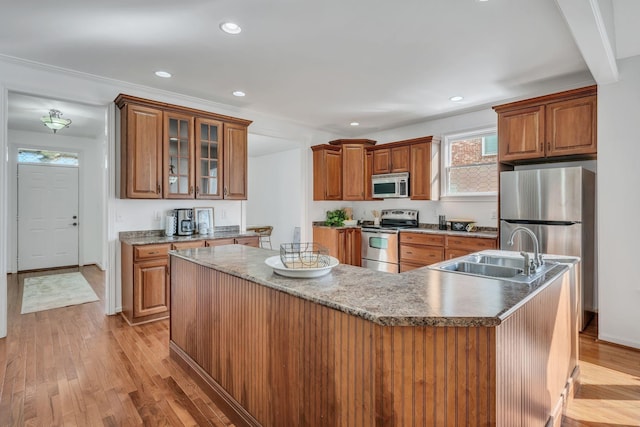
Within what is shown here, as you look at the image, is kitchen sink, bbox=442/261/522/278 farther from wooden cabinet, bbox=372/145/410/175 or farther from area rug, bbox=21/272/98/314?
area rug, bbox=21/272/98/314

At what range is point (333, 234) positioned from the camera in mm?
5461

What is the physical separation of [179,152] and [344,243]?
289 centimetres

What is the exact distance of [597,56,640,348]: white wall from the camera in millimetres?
2971

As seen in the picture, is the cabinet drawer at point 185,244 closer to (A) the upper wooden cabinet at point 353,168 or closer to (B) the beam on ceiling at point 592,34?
(A) the upper wooden cabinet at point 353,168

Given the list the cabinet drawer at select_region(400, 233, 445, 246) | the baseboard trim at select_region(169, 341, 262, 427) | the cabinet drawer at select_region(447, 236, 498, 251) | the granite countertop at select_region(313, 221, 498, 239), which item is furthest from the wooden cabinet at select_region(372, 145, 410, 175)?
the baseboard trim at select_region(169, 341, 262, 427)

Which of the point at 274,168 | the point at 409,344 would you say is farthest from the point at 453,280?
the point at 274,168

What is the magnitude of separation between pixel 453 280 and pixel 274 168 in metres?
7.17

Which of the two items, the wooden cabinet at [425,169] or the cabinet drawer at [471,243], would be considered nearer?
the cabinet drawer at [471,243]

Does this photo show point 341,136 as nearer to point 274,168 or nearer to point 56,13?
point 274,168

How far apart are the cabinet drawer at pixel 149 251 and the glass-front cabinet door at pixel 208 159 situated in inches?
32.1

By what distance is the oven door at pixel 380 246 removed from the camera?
16.4ft

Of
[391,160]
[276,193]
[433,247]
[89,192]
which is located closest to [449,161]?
[391,160]

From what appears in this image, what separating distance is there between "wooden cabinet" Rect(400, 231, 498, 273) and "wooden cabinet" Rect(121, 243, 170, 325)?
3212 millimetres

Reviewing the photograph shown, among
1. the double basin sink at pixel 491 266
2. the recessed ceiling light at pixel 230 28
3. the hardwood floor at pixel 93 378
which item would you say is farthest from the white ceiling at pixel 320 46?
the hardwood floor at pixel 93 378
